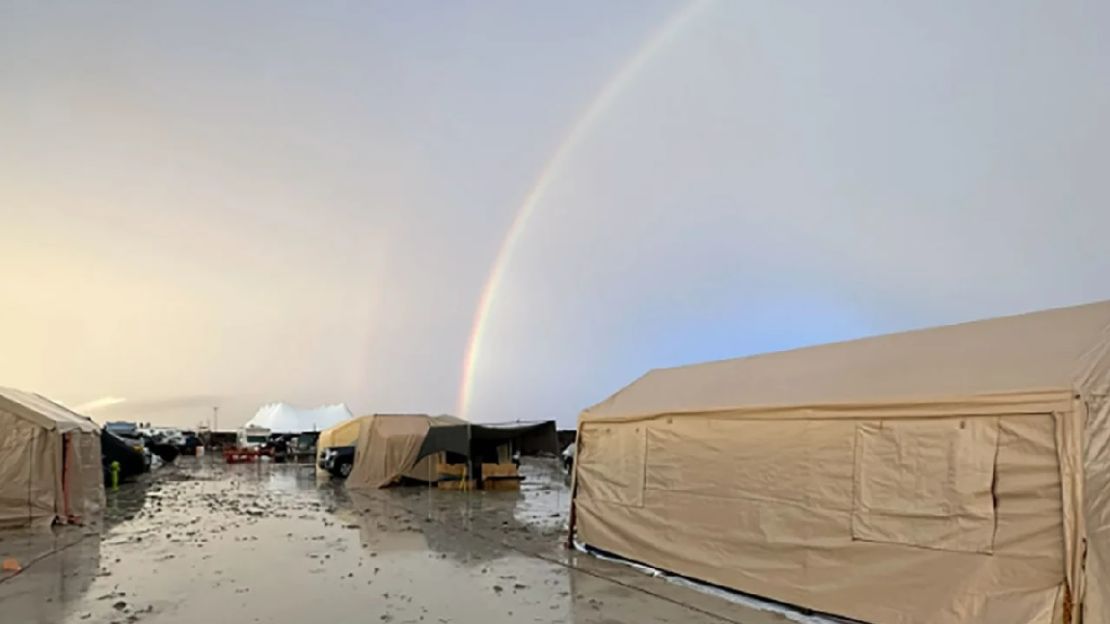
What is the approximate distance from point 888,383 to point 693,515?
2.85m

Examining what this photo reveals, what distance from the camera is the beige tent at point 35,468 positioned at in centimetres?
1363

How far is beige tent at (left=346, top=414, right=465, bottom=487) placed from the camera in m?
24.4

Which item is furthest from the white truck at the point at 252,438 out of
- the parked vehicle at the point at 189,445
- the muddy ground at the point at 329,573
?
the muddy ground at the point at 329,573

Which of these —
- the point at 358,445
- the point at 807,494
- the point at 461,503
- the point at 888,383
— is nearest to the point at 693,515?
the point at 807,494

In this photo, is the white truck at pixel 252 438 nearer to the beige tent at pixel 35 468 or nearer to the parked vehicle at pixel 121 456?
the parked vehicle at pixel 121 456

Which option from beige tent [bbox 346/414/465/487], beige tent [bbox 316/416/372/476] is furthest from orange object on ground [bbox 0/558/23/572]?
beige tent [bbox 316/416/372/476]

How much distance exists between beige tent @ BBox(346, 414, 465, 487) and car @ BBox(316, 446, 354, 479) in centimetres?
300

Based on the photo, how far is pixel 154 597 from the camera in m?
7.95

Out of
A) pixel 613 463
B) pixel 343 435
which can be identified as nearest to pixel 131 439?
pixel 343 435

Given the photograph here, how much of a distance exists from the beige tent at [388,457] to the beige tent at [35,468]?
1038cm

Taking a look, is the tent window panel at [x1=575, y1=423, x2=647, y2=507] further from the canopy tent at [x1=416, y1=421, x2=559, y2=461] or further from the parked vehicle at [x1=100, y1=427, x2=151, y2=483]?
the parked vehicle at [x1=100, y1=427, x2=151, y2=483]

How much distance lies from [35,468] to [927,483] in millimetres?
14912

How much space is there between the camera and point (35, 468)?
13875mm

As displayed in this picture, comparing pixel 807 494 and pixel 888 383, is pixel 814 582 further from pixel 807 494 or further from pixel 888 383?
pixel 888 383
